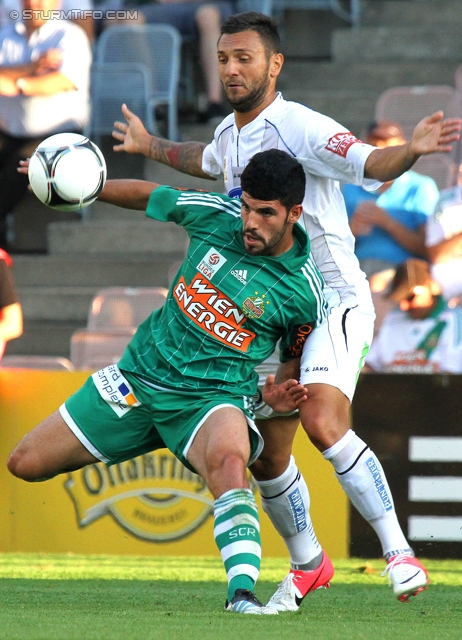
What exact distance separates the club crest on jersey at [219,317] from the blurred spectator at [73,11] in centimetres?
671

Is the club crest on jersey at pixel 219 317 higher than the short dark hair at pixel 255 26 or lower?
lower

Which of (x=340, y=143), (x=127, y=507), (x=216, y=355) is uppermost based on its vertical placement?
(x=340, y=143)

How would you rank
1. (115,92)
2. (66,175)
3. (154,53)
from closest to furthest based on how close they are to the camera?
(66,175)
(154,53)
(115,92)

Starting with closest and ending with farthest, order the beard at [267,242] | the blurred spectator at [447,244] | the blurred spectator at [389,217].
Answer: the beard at [267,242] → the blurred spectator at [447,244] → the blurred spectator at [389,217]

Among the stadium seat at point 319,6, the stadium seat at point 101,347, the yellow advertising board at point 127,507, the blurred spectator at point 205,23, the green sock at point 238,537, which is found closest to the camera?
the green sock at point 238,537

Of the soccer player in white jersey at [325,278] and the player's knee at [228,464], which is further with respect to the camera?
the soccer player in white jersey at [325,278]

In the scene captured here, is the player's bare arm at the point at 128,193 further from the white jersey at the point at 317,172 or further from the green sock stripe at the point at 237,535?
the green sock stripe at the point at 237,535

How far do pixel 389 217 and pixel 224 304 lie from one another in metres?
4.25

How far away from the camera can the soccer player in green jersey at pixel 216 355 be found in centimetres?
431

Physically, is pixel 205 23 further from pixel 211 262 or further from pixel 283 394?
pixel 283 394

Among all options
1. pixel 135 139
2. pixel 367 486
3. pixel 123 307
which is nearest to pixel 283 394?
pixel 367 486

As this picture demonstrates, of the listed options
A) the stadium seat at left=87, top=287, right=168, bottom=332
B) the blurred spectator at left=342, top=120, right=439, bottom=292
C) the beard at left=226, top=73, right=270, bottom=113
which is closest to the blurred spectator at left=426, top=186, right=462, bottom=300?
the blurred spectator at left=342, top=120, right=439, bottom=292

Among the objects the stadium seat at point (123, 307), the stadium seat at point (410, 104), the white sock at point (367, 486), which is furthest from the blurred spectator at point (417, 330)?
the white sock at point (367, 486)

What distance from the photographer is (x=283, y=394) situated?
456 centimetres
